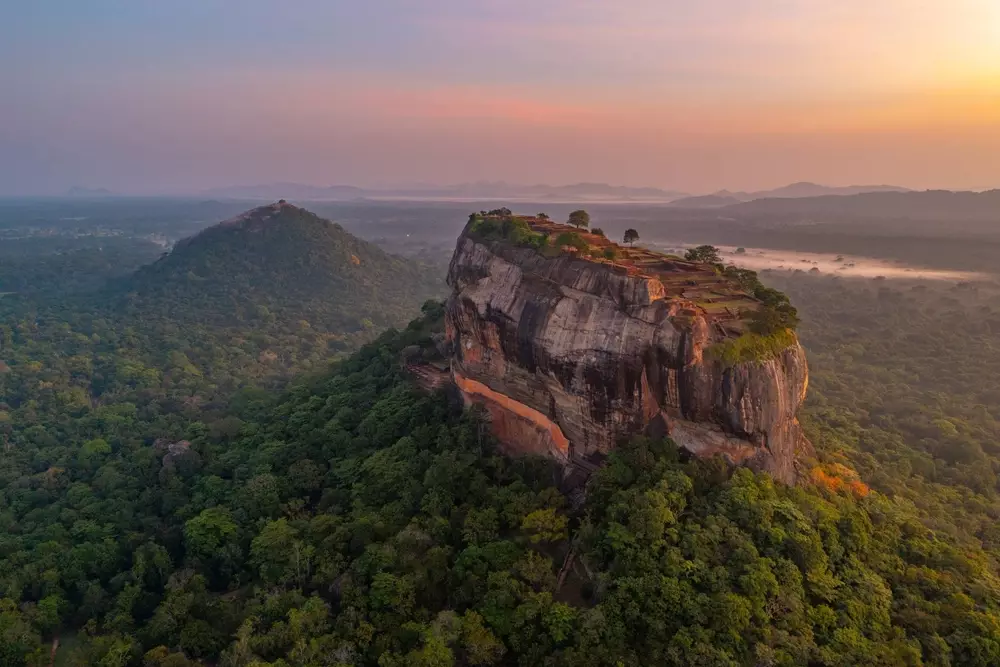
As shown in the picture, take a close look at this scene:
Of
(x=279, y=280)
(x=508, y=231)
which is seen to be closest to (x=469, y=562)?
(x=508, y=231)

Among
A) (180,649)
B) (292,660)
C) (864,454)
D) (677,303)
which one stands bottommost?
(180,649)

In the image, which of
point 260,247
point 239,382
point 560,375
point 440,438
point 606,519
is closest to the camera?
point 606,519

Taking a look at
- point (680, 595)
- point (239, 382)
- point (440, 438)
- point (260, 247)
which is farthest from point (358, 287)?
point (680, 595)

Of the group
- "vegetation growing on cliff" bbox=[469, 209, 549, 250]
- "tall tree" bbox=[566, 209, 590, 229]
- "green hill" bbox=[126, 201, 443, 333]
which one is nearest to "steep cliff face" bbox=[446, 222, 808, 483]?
"vegetation growing on cliff" bbox=[469, 209, 549, 250]

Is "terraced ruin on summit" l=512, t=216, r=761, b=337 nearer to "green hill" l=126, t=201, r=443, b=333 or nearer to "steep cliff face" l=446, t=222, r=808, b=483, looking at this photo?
"steep cliff face" l=446, t=222, r=808, b=483

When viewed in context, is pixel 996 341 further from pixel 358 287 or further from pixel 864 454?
pixel 358 287

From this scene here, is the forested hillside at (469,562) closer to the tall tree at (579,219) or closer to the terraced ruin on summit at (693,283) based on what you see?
the terraced ruin on summit at (693,283)

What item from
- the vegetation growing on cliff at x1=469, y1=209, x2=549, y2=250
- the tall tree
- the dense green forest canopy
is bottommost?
the dense green forest canopy
